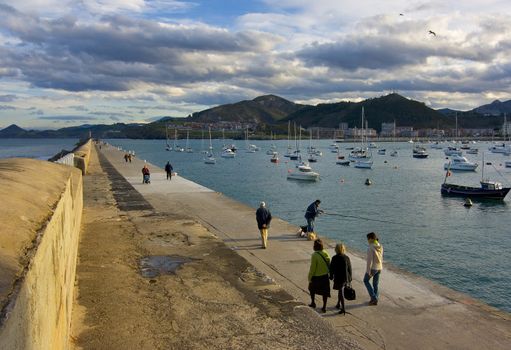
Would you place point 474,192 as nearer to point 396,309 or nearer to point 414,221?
point 414,221

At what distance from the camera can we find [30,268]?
4.01m

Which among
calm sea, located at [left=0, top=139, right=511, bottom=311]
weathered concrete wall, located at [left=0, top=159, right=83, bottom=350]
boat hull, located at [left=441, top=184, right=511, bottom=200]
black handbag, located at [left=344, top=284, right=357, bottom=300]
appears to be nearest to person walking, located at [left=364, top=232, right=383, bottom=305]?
black handbag, located at [left=344, top=284, right=357, bottom=300]

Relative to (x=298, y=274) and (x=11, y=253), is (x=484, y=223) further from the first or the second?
(x=11, y=253)

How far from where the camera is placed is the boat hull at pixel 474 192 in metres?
39.9

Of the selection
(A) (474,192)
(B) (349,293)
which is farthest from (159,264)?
(A) (474,192)

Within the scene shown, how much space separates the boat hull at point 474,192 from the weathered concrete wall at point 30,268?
3890 cm

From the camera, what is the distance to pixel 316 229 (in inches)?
1006

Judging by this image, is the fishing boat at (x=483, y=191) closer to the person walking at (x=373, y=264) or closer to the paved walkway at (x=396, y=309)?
the paved walkway at (x=396, y=309)

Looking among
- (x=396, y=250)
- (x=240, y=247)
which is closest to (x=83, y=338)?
(x=240, y=247)

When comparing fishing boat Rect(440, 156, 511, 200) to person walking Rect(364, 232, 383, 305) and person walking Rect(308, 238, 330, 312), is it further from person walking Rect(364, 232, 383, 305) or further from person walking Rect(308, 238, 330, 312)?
person walking Rect(308, 238, 330, 312)

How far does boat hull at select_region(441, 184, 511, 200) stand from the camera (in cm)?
3988

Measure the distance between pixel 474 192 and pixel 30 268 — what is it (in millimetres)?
42001

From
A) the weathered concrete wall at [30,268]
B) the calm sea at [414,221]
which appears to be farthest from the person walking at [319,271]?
the calm sea at [414,221]

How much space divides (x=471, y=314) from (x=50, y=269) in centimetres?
805
